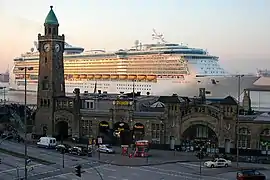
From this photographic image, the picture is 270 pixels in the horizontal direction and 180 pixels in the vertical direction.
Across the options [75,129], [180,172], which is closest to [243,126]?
[180,172]

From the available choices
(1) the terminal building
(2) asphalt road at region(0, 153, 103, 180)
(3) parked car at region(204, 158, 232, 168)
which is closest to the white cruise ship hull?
(1) the terminal building

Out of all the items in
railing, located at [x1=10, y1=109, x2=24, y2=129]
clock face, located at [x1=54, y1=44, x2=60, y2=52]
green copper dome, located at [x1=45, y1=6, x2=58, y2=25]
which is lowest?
railing, located at [x1=10, y1=109, x2=24, y2=129]

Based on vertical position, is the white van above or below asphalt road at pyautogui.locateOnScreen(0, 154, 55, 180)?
above

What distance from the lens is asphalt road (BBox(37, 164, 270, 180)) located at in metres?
44.2

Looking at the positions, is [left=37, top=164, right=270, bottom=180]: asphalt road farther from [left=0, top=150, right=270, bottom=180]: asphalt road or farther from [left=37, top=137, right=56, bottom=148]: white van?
[left=37, top=137, right=56, bottom=148]: white van

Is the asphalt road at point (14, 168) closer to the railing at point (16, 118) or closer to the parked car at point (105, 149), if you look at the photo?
the parked car at point (105, 149)

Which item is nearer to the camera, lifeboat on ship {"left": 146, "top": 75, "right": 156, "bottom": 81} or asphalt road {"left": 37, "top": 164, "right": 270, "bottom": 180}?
asphalt road {"left": 37, "top": 164, "right": 270, "bottom": 180}

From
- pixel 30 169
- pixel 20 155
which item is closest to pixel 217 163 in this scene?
pixel 30 169

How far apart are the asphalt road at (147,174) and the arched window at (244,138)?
9.58 meters

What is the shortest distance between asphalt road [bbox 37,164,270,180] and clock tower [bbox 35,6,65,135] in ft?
75.0

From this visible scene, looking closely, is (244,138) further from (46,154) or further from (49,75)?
(49,75)

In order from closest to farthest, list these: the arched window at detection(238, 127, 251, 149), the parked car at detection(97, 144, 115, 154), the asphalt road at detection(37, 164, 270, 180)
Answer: the asphalt road at detection(37, 164, 270, 180)
the arched window at detection(238, 127, 251, 149)
the parked car at detection(97, 144, 115, 154)

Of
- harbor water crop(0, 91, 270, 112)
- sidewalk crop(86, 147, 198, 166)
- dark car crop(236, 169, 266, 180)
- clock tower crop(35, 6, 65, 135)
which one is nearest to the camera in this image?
dark car crop(236, 169, 266, 180)

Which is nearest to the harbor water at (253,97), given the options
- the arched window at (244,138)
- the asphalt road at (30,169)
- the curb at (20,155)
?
the arched window at (244,138)
